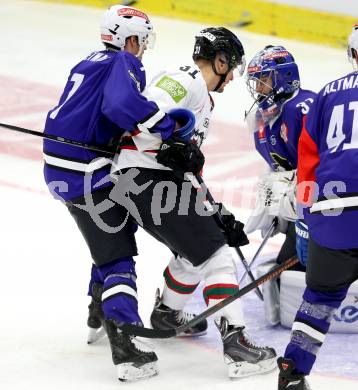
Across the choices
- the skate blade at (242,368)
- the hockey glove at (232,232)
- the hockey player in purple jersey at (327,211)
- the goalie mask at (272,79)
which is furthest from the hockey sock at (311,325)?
the goalie mask at (272,79)

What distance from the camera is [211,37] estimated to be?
12.7ft

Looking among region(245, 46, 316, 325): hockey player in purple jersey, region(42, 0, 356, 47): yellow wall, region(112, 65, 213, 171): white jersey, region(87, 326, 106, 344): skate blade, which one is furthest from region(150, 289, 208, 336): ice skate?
region(42, 0, 356, 47): yellow wall

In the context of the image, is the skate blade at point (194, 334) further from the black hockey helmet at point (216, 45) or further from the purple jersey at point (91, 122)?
the black hockey helmet at point (216, 45)

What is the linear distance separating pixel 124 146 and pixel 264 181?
28.8 inches

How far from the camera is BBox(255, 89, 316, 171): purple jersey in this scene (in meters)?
4.17

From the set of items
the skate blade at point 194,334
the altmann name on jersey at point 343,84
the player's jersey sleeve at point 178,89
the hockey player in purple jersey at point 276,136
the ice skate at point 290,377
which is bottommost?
the skate blade at point 194,334

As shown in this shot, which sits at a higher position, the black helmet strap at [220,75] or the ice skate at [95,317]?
the black helmet strap at [220,75]

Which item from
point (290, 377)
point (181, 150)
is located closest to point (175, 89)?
point (181, 150)

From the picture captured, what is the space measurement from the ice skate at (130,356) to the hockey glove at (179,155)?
1.91 ft

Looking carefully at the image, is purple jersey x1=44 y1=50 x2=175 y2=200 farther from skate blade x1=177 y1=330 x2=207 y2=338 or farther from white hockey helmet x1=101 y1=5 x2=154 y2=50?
skate blade x1=177 y1=330 x2=207 y2=338

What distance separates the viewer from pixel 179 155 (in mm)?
3621

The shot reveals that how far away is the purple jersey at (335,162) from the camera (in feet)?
10.4

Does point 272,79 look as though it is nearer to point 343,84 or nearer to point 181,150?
point 181,150

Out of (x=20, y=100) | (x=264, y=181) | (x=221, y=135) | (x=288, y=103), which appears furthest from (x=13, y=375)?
(x=20, y=100)
